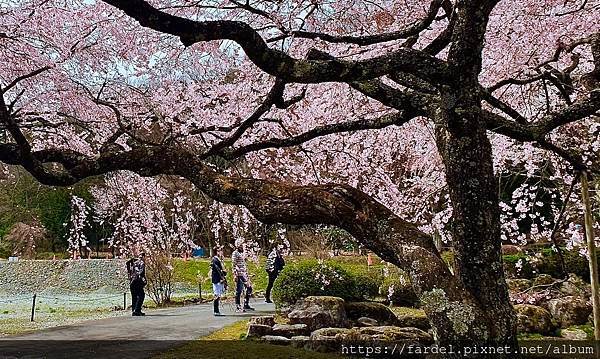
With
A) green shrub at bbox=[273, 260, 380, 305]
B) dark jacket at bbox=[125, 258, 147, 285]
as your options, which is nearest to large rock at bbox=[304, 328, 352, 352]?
green shrub at bbox=[273, 260, 380, 305]

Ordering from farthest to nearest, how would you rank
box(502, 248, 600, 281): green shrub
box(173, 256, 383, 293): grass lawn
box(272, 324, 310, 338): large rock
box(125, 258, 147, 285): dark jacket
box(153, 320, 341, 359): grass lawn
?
box(173, 256, 383, 293): grass lawn < box(502, 248, 600, 281): green shrub < box(125, 258, 147, 285): dark jacket < box(272, 324, 310, 338): large rock < box(153, 320, 341, 359): grass lawn

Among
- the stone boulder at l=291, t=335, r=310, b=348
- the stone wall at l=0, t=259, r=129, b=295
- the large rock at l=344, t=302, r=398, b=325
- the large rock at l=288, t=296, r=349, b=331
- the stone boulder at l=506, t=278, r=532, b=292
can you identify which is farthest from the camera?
the stone wall at l=0, t=259, r=129, b=295

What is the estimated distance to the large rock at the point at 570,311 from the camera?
30.6 feet

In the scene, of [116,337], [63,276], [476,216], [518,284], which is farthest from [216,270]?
[63,276]

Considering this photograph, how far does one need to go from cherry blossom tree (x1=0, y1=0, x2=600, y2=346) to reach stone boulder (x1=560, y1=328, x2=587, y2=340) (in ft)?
7.36

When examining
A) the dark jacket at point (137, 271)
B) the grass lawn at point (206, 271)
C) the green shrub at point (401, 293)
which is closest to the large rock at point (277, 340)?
the green shrub at point (401, 293)

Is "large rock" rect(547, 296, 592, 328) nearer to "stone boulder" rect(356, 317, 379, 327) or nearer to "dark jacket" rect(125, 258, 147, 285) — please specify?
"stone boulder" rect(356, 317, 379, 327)

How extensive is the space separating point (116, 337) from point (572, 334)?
6.78m

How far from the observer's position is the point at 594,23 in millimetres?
5734

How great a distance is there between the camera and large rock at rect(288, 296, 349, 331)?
8078mm

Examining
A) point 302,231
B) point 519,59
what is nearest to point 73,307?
point 302,231

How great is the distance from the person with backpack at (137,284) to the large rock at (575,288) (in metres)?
8.42

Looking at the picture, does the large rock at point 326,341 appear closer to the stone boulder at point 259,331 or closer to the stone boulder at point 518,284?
the stone boulder at point 259,331

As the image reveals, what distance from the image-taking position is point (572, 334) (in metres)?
8.45
